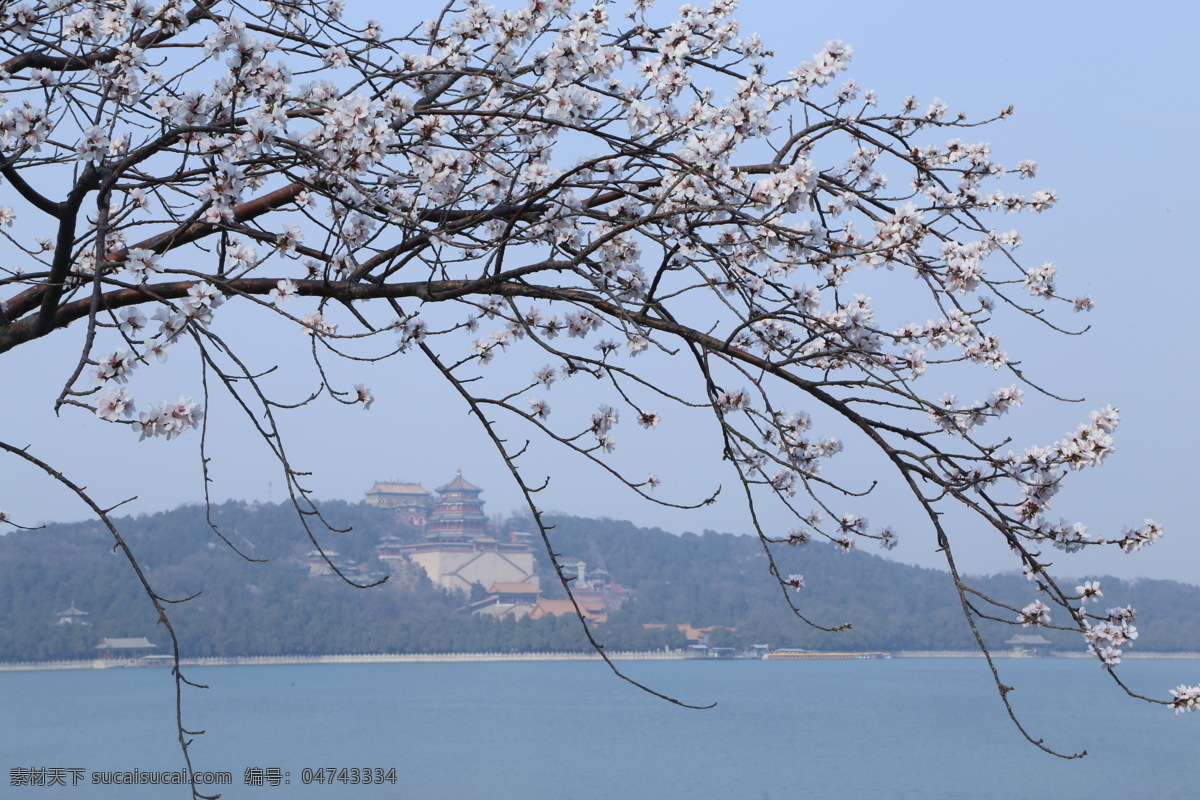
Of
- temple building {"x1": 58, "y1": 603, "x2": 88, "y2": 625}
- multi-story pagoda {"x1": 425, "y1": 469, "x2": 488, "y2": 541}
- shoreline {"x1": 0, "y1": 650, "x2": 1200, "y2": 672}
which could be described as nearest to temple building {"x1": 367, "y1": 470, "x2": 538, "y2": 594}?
multi-story pagoda {"x1": 425, "y1": 469, "x2": 488, "y2": 541}

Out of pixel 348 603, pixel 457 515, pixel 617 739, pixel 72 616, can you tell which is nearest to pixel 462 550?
pixel 457 515

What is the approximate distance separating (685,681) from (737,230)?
71.3m

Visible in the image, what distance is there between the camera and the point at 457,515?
306 feet

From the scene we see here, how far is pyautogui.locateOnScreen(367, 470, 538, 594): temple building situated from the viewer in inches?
3553

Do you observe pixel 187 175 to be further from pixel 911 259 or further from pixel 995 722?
pixel 995 722

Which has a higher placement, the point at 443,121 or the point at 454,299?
the point at 443,121

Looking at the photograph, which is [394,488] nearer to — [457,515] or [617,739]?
[457,515]

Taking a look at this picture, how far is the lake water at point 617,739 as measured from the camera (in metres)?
32.7

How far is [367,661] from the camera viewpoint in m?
92.4

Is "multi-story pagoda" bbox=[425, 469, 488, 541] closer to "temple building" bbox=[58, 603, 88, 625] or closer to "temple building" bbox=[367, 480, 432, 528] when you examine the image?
"temple building" bbox=[367, 480, 432, 528]

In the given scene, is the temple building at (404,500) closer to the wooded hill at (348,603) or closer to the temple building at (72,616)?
the wooded hill at (348,603)

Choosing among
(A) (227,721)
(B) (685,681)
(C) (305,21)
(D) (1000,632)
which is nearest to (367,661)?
(B) (685,681)

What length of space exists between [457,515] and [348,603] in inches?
436

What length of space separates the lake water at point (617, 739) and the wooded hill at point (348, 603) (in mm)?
3434
